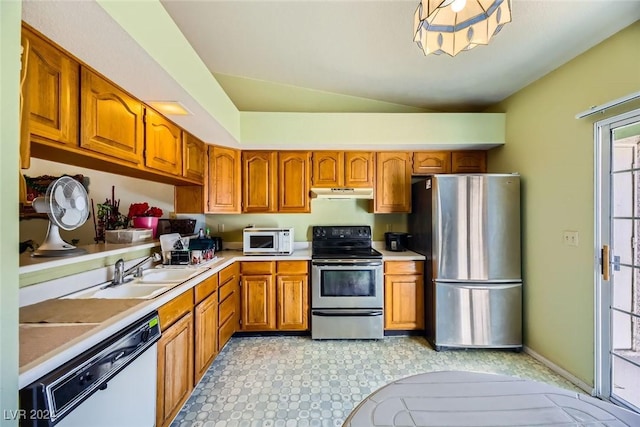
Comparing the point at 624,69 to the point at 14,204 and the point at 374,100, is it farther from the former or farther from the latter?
the point at 14,204

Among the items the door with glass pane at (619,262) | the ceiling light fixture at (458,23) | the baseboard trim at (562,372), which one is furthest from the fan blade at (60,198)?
the baseboard trim at (562,372)

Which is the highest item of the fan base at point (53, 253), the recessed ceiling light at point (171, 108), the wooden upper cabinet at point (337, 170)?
the recessed ceiling light at point (171, 108)

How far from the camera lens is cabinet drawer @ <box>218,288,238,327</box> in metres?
2.45

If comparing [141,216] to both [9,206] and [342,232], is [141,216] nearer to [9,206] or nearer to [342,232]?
[9,206]

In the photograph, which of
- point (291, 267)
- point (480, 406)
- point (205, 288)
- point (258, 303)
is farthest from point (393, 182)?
point (480, 406)

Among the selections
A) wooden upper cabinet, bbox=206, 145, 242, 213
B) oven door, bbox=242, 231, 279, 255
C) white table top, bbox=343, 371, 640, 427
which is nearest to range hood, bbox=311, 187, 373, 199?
oven door, bbox=242, 231, 279, 255

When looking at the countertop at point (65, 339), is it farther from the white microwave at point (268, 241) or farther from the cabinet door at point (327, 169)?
the cabinet door at point (327, 169)

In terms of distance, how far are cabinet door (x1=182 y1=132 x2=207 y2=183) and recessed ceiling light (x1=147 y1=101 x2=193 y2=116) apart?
0.41m

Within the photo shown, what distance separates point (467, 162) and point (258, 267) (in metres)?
2.71

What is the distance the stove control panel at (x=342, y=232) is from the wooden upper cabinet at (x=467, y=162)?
1256 mm

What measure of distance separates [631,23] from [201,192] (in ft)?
11.9

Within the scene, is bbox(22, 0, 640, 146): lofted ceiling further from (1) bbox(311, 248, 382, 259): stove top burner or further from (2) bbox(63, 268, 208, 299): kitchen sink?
(1) bbox(311, 248, 382, 259): stove top burner

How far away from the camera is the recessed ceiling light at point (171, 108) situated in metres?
1.89

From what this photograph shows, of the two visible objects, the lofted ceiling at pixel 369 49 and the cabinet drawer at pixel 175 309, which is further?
the lofted ceiling at pixel 369 49
